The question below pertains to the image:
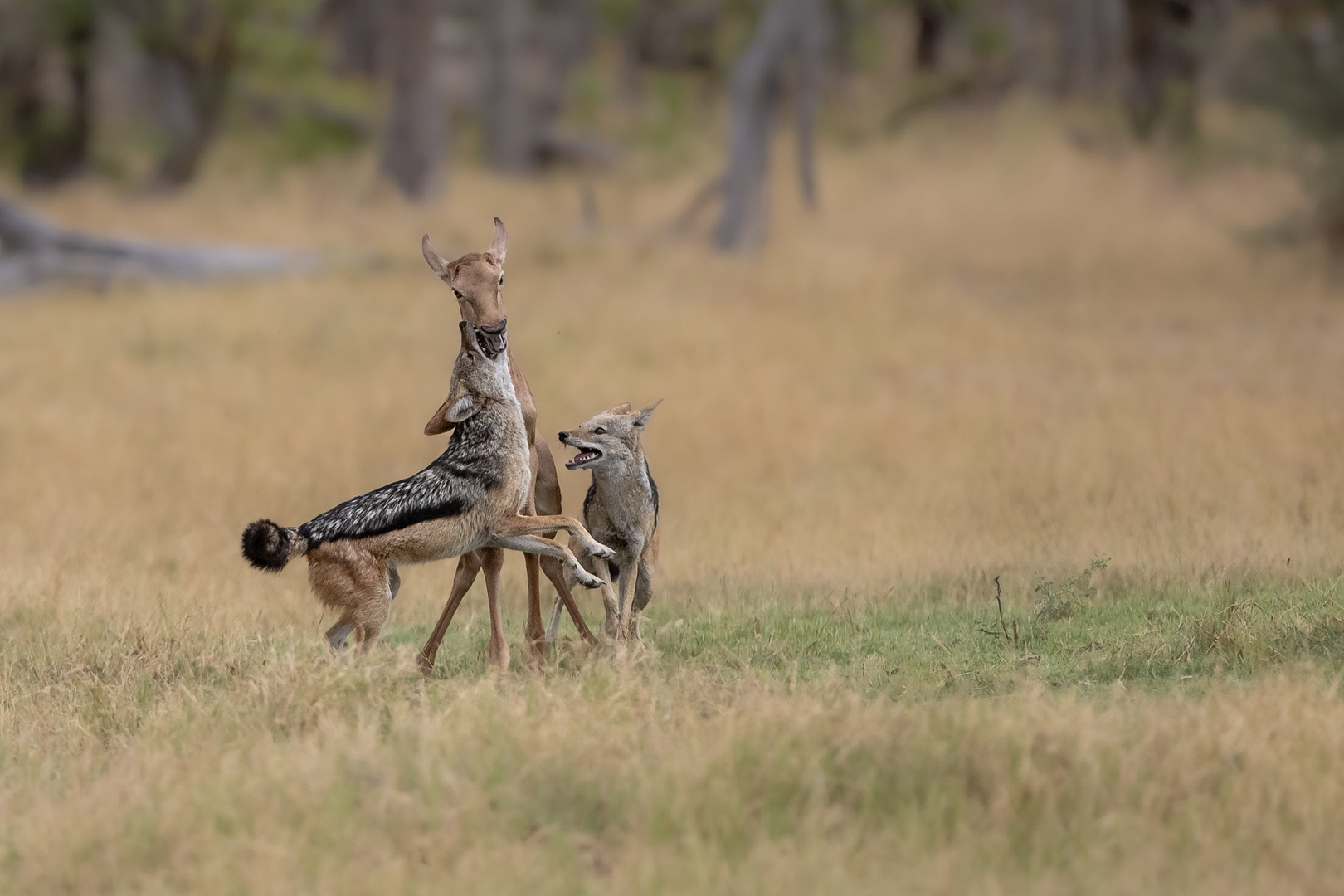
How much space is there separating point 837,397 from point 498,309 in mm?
7074

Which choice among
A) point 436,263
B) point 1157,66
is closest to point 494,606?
point 436,263

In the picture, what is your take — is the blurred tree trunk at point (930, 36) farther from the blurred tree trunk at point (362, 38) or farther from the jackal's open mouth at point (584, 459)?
the jackal's open mouth at point (584, 459)

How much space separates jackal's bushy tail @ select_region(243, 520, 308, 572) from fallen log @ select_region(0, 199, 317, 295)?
533 inches

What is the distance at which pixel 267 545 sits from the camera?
618 centimetres

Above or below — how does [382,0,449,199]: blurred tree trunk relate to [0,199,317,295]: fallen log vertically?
above

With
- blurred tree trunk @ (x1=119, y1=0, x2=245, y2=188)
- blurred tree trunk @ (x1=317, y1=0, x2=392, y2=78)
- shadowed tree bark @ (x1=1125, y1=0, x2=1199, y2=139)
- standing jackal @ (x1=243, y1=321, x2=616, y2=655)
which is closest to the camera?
standing jackal @ (x1=243, y1=321, x2=616, y2=655)

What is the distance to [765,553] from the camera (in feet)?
29.8

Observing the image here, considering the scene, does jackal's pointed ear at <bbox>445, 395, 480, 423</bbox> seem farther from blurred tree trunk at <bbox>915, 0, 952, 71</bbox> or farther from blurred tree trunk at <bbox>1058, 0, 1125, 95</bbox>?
blurred tree trunk at <bbox>915, 0, 952, 71</bbox>

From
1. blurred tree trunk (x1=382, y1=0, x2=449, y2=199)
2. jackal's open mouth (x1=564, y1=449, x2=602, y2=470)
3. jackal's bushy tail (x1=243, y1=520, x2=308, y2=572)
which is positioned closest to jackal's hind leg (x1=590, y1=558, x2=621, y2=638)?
jackal's open mouth (x1=564, y1=449, x2=602, y2=470)

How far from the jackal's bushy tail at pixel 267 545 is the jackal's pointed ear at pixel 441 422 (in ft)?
2.37

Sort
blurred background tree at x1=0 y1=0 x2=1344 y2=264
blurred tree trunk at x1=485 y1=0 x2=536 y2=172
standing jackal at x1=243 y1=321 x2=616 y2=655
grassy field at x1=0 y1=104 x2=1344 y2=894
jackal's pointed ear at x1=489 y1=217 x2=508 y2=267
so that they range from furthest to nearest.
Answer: blurred tree trunk at x1=485 y1=0 x2=536 y2=172
blurred background tree at x1=0 y1=0 x2=1344 y2=264
jackal's pointed ear at x1=489 y1=217 x2=508 y2=267
standing jackal at x1=243 y1=321 x2=616 y2=655
grassy field at x1=0 y1=104 x2=1344 y2=894

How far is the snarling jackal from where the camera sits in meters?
7.00

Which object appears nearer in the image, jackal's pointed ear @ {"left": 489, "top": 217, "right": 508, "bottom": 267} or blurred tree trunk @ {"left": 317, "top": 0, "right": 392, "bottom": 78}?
jackal's pointed ear @ {"left": 489, "top": 217, "right": 508, "bottom": 267}

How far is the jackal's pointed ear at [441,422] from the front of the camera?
6621 millimetres
